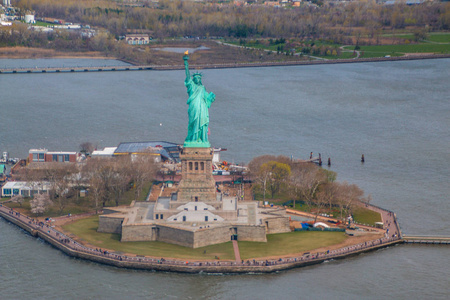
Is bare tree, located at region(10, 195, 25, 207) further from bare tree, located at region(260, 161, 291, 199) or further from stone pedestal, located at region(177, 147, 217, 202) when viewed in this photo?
bare tree, located at region(260, 161, 291, 199)

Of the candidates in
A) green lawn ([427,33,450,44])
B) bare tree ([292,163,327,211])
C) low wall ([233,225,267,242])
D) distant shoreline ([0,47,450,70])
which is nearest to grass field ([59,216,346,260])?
low wall ([233,225,267,242])

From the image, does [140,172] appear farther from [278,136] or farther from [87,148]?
[278,136]

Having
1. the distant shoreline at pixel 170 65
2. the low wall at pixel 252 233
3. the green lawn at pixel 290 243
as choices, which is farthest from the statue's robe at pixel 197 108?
the distant shoreline at pixel 170 65

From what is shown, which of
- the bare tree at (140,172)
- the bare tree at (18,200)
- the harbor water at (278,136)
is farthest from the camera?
the bare tree at (140,172)

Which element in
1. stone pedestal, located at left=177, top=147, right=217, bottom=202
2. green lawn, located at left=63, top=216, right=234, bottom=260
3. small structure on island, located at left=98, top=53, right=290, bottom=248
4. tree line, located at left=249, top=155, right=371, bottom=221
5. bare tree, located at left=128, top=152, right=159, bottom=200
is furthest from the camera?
bare tree, located at left=128, top=152, right=159, bottom=200

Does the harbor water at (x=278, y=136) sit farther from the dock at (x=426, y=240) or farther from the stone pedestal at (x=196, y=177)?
the stone pedestal at (x=196, y=177)

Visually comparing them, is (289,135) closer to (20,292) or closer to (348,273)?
(348,273)

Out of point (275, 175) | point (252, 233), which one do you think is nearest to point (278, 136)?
point (275, 175)
